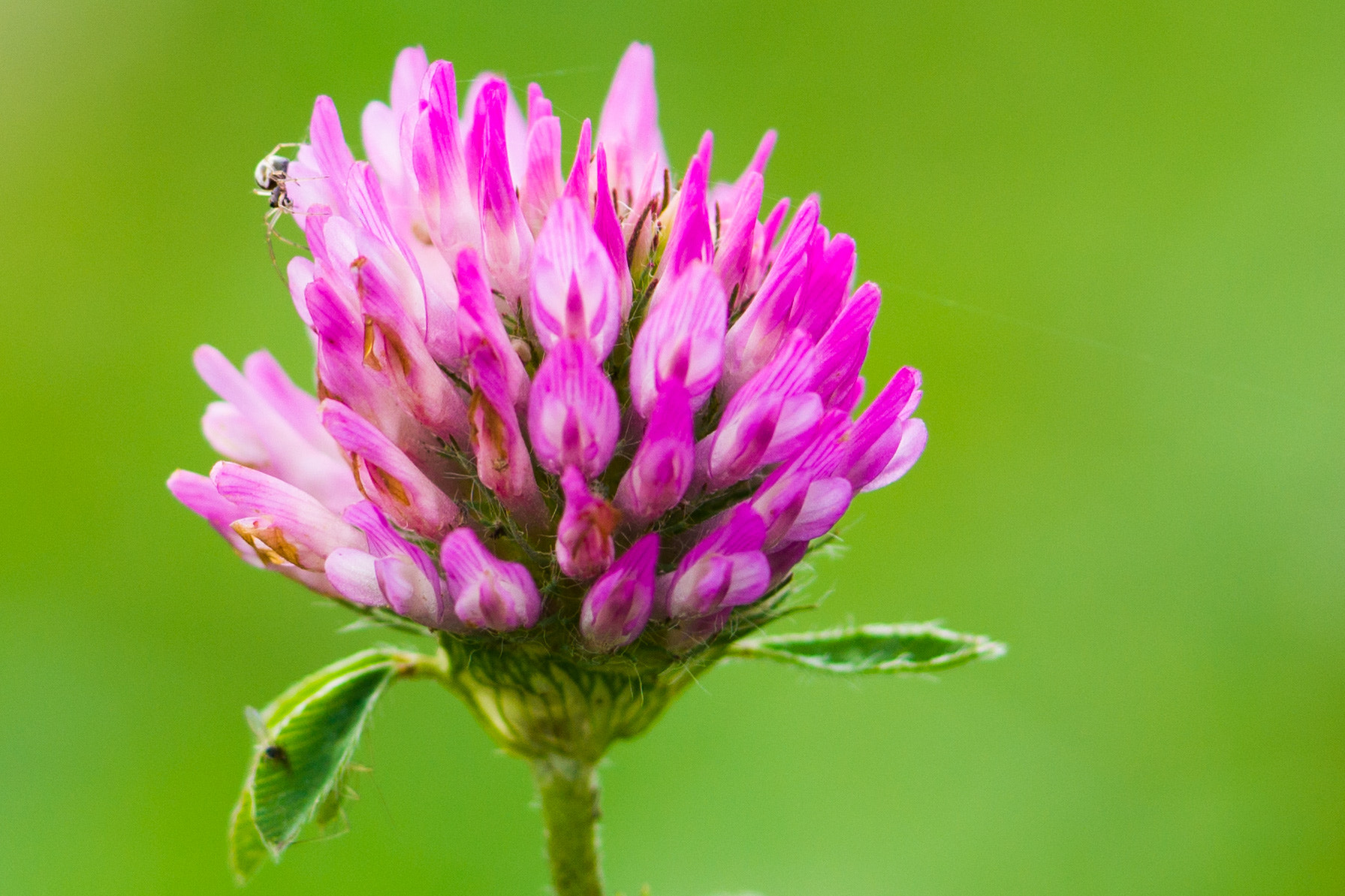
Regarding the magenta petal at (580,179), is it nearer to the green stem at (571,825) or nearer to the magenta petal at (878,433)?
the magenta petal at (878,433)

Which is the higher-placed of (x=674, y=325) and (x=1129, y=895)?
(x=674, y=325)

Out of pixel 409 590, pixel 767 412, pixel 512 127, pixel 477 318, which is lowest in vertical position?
pixel 409 590

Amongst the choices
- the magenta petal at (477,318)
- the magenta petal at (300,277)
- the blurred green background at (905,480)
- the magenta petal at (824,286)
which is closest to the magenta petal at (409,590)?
the magenta petal at (477,318)

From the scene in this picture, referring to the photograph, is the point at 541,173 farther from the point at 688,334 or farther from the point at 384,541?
the point at 384,541

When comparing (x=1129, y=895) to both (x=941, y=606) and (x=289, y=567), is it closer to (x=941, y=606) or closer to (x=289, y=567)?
(x=941, y=606)

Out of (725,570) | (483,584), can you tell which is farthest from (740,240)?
(483,584)

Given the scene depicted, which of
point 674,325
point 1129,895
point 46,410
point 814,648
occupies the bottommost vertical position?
point 1129,895

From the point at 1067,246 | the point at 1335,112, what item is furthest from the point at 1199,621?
the point at 1335,112
